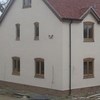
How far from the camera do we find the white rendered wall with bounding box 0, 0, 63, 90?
31.7m

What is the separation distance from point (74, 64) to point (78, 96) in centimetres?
251

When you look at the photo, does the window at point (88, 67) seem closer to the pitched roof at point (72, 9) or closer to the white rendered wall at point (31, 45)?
the white rendered wall at point (31, 45)

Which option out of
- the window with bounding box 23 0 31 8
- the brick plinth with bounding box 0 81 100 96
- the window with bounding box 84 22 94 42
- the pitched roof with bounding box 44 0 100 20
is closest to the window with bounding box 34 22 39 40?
the window with bounding box 23 0 31 8

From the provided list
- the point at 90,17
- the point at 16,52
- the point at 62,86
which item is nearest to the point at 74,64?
the point at 62,86

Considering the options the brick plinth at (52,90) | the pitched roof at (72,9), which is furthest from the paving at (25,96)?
the pitched roof at (72,9)

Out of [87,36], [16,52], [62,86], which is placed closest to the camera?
[62,86]

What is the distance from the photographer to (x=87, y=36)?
33094 mm

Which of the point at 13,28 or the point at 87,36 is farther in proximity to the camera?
the point at 13,28

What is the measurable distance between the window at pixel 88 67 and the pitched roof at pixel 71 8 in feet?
11.7

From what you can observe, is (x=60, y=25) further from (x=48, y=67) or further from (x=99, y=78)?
(x=99, y=78)

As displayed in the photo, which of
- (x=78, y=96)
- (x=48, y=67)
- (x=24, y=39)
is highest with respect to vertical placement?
(x=24, y=39)

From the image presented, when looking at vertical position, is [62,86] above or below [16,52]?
below

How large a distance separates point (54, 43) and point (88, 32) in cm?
327

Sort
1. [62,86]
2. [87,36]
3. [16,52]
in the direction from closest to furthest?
[62,86]
[87,36]
[16,52]
